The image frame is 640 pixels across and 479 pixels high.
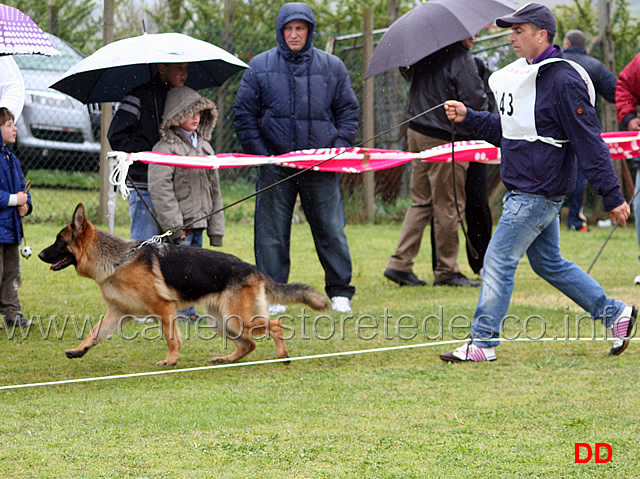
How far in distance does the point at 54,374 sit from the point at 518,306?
3.85 meters

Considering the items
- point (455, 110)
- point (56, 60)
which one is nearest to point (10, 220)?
point (455, 110)

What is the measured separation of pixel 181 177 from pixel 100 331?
1.50m

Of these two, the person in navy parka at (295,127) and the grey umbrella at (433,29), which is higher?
the grey umbrella at (433,29)

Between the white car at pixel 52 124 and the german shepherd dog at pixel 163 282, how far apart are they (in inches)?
246

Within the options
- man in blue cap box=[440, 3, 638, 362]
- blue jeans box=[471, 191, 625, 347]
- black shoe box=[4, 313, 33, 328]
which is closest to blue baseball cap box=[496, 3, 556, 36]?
man in blue cap box=[440, 3, 638, 362]

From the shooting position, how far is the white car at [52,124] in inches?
452

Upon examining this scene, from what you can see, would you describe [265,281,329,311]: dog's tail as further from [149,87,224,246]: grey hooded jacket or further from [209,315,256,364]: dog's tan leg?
[149,87,224,246]: grey hooded jacket

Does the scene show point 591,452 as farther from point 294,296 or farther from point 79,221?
point 79,221

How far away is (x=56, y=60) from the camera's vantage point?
38.2 feet

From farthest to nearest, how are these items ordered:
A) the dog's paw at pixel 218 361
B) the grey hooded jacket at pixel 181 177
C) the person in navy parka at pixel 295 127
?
1. the person in navy parka at pixel 295 127
2. the grey hooded jacket at pixel 181 177
3. the dog's paw at pixel 218 361

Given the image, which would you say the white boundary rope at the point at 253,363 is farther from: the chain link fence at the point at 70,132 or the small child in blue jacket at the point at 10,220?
the chain link fence at the point at 70,132

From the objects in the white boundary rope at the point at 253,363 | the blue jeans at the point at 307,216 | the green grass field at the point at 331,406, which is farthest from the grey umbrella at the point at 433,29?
the white boundary rope at the point at 253,363

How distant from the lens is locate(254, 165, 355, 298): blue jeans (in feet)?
23.6

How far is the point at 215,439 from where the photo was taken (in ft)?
13.0
